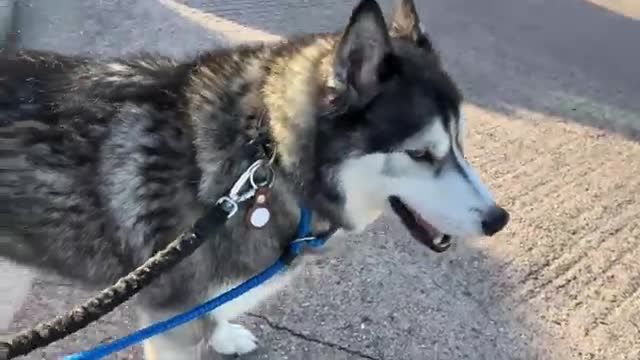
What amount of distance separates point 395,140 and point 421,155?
0.10 m

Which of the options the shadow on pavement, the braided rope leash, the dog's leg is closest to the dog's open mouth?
the braided rope leash

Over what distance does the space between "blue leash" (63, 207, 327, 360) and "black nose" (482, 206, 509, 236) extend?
509 mm

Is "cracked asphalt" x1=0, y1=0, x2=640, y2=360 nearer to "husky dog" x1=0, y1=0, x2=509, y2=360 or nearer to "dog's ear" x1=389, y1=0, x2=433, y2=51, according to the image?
"husky dog" x1=0, y1=0, x2=509, y2=360

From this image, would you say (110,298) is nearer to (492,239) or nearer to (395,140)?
(395,140)

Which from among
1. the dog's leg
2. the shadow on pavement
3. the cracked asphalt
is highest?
the dog's leg

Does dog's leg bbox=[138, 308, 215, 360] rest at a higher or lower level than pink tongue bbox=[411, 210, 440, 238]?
lower

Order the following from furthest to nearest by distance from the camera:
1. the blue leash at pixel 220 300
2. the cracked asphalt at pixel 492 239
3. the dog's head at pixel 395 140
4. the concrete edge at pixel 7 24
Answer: the concrete edge at pixel 7 24, the cracked asphalt at pixel 492 239, the dog's head at pixel 395 140, the blue leash at pixel 220 300

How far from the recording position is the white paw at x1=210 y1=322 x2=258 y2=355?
336 cm

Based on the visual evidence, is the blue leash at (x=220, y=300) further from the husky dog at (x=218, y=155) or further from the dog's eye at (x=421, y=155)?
the dog's eye at (x=421, y=155)

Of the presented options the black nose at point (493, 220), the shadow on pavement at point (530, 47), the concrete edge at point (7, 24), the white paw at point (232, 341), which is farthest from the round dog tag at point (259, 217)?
the concrete edge at point (7, 24)

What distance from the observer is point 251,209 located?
8.69ft

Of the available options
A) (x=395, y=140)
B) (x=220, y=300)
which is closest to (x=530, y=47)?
(x=395, y=140)

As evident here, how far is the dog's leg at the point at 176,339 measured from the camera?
2.91m

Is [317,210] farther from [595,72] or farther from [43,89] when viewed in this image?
[595,72]
